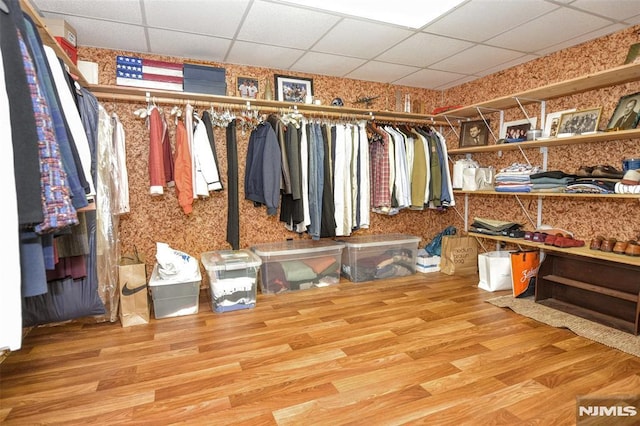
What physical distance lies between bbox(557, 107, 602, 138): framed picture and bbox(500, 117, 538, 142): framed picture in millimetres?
356

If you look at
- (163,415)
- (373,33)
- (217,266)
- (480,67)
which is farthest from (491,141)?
(163,415)

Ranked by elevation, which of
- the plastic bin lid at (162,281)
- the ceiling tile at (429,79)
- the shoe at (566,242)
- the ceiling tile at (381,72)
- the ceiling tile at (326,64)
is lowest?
the plastic bin lid at (162,281)

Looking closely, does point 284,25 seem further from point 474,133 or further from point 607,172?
point 607,172

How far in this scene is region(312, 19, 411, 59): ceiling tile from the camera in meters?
2.63

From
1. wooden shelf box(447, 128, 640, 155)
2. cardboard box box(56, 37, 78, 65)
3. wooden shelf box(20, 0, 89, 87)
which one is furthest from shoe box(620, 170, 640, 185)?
cardboard box box(56, 37, 78, 65)

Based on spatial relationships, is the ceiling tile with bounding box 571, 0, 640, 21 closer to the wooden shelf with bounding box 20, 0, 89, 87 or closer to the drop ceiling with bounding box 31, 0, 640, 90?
the drop ceiling with bounding box 31, 0, 640, 90

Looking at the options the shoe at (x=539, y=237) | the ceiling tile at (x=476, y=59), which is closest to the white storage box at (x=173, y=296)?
the shoe at (x=539, y=237)

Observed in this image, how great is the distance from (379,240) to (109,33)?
3.09 meters

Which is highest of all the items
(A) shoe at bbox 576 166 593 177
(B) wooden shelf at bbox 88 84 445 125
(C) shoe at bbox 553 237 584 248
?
(B) wooden shelf at bbox 88 84 445 125

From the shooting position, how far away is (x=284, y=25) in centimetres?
260

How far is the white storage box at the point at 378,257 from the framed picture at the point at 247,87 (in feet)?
5.96

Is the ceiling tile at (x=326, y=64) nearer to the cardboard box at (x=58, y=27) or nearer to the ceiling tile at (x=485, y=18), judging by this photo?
the ceiling tile at (x=485, y=18)

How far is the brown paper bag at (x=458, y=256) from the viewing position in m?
3.89

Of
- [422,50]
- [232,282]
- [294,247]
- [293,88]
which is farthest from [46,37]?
[422,50]
